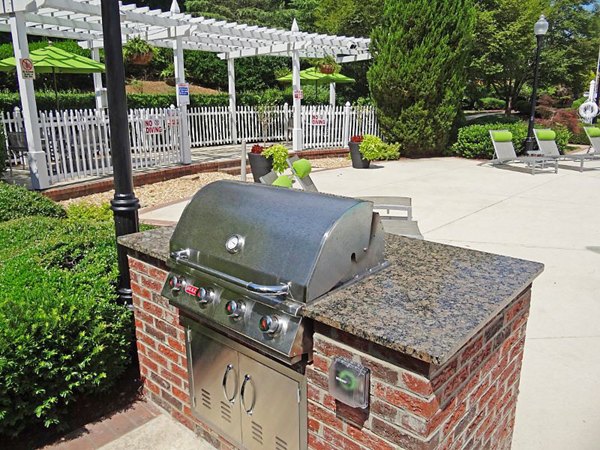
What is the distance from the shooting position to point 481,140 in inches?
529

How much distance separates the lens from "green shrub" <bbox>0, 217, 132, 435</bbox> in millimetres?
2273

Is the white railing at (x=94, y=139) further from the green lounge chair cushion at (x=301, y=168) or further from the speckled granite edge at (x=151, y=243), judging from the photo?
the speckled granite edge at (x=151, y=243)

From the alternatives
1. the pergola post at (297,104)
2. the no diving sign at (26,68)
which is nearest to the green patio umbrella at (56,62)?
the no diving sign at (26,68)

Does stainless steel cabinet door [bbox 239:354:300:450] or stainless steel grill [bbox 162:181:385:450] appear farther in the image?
stainless steel cabinet door [bbox 239:354:300:450]

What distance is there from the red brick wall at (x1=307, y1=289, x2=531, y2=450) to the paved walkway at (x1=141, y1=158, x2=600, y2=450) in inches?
29.1

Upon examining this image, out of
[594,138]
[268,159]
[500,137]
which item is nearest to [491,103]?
[594,138]

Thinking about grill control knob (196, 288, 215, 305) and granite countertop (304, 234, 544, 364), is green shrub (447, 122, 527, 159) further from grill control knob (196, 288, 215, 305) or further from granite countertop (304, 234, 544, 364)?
grill control knob (196, 288, 215, 305)

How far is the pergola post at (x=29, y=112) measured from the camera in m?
8.05

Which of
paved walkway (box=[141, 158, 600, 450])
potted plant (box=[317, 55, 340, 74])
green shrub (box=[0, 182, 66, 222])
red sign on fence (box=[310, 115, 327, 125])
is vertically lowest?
paved walkway (box=[141, 158, 600, 450])

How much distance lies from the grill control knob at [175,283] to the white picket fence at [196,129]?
8.02 metres

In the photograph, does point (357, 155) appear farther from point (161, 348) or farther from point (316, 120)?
point (161, 348)

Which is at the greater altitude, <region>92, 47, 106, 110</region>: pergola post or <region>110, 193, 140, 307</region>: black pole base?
<region>92, 47, 106, 110</region>: pergola post

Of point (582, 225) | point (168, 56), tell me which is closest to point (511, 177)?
point (582, 225)

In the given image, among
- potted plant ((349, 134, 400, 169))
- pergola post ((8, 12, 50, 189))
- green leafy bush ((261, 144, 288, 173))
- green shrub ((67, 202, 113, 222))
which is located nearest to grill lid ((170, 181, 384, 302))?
green shrub ((67, 202, 113, 222))
